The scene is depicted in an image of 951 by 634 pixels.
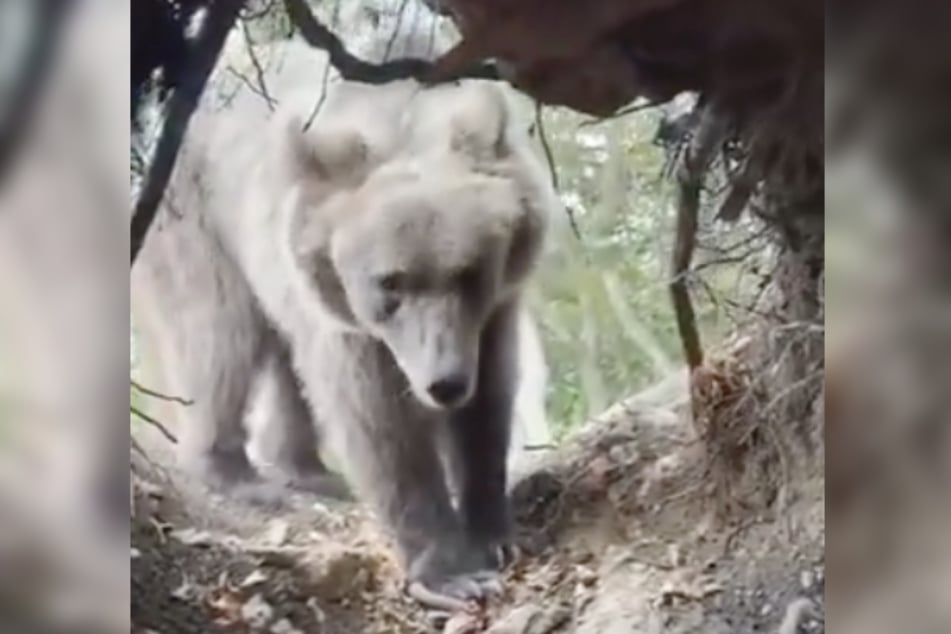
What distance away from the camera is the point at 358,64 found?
5.27ft

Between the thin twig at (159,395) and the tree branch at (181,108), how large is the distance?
0.15 m

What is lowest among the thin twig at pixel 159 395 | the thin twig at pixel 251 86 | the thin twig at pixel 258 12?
the thin twig at pixel 159 395

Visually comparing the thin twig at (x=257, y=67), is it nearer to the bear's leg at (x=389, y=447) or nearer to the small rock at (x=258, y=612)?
the bear's leg at (x=389, y=447)

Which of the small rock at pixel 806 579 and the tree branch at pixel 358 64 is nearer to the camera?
the tree branch at pixel 358 64

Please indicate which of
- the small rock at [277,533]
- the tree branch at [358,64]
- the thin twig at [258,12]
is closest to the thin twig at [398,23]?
the tree branch at [358,64]

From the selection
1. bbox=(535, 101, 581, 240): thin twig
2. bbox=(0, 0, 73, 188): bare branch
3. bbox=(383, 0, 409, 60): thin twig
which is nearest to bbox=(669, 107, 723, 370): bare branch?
bbox=(535, 101, 581, 240): thin twig

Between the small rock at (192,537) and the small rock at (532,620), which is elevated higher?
the small rock at (192,537)

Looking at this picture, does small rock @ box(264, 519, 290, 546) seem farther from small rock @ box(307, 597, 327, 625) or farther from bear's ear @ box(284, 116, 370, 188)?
bear's ear @ box(284, 116, 370, 188)

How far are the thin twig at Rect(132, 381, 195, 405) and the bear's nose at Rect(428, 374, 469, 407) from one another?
11.7 inches

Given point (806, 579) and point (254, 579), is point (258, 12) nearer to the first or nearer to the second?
point (254, 579)

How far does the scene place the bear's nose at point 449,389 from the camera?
163 cm

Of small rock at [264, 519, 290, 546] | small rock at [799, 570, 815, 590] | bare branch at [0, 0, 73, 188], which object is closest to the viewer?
bare branch at [0, 0, 73, 188]

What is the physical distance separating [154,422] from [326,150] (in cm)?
39

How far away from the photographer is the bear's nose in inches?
64.1
